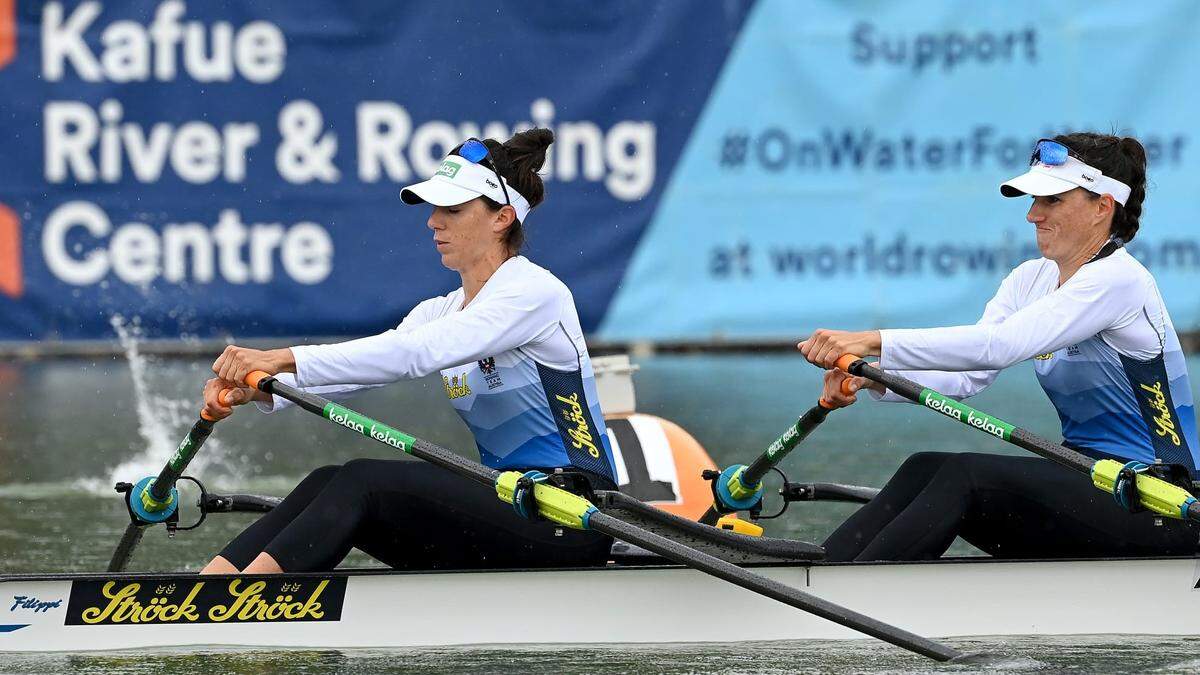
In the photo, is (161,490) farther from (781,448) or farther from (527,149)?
(781,448)

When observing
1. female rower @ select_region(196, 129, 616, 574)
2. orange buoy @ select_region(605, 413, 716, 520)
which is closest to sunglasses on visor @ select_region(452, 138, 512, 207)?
female rower @ select_region(196, 129, 616, 574)

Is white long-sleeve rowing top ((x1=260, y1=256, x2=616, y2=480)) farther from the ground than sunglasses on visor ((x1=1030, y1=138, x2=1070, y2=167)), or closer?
closer

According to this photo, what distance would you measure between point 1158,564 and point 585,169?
8.74 metres

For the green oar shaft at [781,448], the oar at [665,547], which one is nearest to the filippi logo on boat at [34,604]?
the oar at [665,547]

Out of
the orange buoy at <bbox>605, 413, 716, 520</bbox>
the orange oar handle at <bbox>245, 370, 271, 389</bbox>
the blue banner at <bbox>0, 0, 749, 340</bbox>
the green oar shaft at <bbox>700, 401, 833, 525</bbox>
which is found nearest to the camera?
the orange oar handle at <bbox>245, 370, 271, 389</bbox>

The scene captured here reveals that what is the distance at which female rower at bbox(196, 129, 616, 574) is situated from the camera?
18.0ft

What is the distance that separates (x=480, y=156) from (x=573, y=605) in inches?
49.8

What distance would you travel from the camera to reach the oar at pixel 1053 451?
539cm

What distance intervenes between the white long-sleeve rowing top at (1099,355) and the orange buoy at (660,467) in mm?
1730

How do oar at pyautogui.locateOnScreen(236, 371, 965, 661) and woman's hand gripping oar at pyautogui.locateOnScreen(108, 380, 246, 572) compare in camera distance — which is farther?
woman's hand gripping oar at pyautogui.locateOnScreen(108, 380, 246, 572)

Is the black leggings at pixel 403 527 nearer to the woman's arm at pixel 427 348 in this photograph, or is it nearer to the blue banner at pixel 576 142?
the woman's arm at pixel 427 348

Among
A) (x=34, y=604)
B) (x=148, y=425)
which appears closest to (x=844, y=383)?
(x=34, y=604)

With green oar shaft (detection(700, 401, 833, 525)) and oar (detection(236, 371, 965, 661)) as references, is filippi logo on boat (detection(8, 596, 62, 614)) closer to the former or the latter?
oar (detection(236, 371, 965, 661))

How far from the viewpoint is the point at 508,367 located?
5.66m
